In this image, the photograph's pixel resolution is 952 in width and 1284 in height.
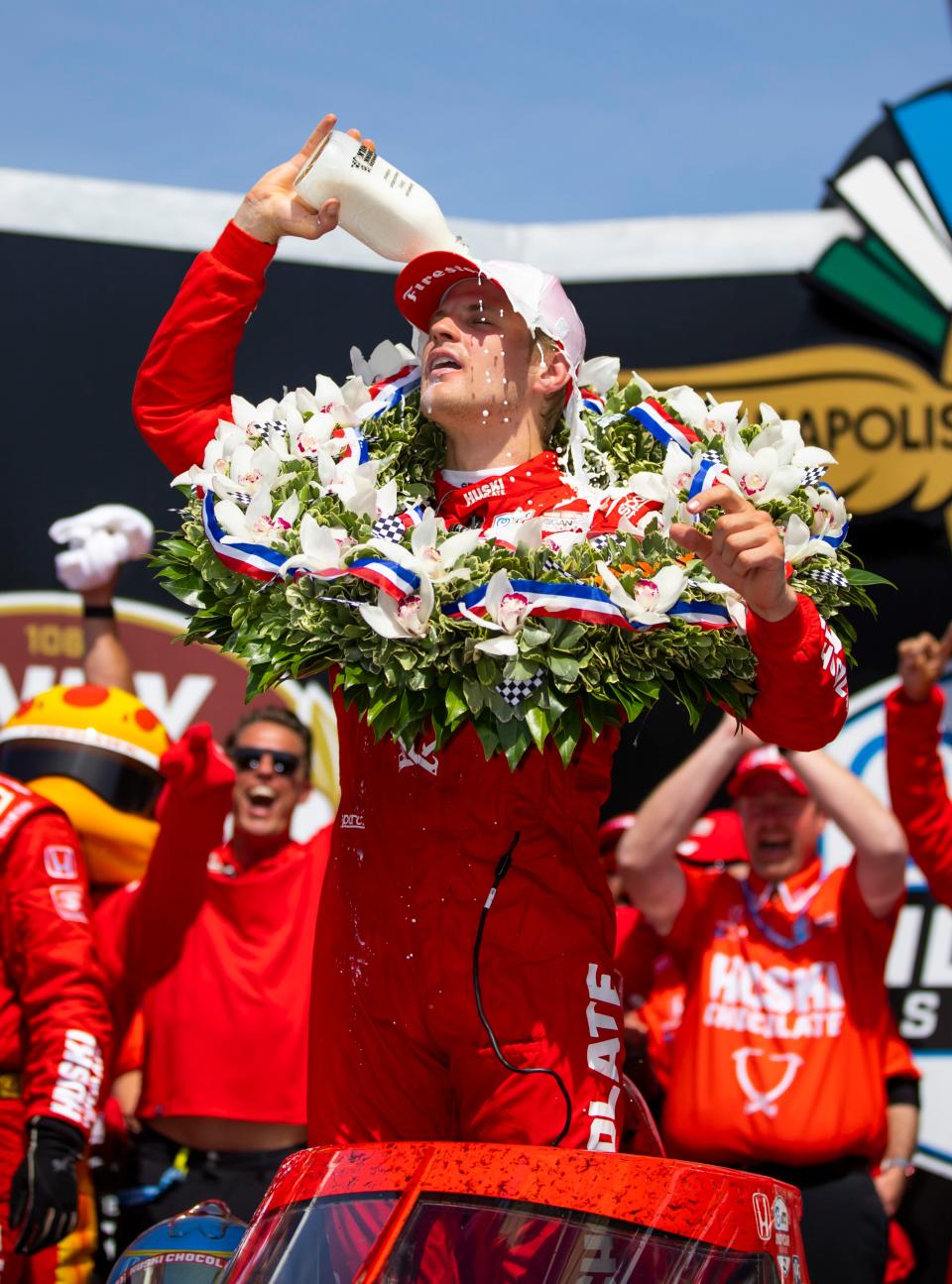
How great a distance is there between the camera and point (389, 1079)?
2613 mm

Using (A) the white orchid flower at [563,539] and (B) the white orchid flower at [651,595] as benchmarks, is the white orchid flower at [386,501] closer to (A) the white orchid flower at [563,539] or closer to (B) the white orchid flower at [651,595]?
(A) the white orchid flower at [563,539]

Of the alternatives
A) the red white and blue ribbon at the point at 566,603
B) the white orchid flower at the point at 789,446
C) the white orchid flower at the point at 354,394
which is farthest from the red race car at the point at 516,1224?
the white orchid flower at the point at 354,394

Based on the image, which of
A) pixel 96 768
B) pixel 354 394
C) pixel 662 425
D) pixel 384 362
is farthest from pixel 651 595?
pixel 96 768

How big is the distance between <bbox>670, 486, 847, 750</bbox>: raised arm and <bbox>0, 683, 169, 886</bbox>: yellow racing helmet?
2.23 m

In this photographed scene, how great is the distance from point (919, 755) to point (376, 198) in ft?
7.61

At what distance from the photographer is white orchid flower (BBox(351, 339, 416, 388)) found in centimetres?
322

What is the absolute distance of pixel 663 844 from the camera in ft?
14.7

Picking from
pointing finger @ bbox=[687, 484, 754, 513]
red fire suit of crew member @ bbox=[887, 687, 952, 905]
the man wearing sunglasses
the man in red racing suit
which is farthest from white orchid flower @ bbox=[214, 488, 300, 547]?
red fire suit of crew member @ bbox=[887, 687, 952, 905]

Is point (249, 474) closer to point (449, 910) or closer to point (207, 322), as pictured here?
point (207, 322)

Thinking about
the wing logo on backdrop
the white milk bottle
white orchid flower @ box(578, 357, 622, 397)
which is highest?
the wing logo on backdrop

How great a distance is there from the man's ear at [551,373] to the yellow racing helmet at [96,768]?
6.22ft

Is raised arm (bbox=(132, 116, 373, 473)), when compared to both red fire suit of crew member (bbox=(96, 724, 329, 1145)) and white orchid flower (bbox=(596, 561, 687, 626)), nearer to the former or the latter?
white orchid flower (bbox=(596, 561, 687, 626))

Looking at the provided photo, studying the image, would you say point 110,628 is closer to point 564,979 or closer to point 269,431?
point 269,431

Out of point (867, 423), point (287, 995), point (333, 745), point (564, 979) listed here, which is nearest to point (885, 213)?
point (867, 423)
